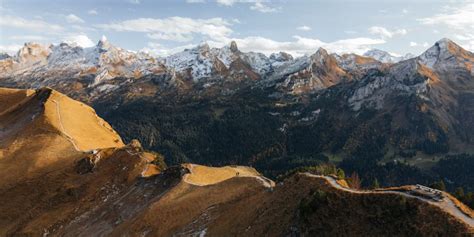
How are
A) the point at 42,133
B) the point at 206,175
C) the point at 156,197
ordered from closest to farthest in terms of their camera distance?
the point at 156,197 < the point at 206,175 < the point at 42,133

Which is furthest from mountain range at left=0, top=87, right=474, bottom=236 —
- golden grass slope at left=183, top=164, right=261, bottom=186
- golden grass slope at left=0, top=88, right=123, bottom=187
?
golden grass slope at left=0, top=88, right=123, bottom=187

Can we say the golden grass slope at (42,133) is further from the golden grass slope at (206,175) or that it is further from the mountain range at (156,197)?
the golden grass slope at (206,175)

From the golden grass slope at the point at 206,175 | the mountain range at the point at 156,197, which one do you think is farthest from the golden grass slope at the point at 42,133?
the golden grass slope at the point at 206,175

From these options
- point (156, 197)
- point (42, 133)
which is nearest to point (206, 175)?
point (156, 197)

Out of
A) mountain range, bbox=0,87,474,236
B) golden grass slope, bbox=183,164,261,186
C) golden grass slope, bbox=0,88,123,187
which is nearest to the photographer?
mountain range, bbox=0,87,474,236

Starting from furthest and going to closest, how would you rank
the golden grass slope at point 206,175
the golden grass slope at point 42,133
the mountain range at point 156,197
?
the golden grass slope at point 42,133, the golden grass slope at point 206,175, the mountain range at point 156,197

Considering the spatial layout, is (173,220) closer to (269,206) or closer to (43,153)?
(269,206)

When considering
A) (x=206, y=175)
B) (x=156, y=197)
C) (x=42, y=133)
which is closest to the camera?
(x=156, y=197)

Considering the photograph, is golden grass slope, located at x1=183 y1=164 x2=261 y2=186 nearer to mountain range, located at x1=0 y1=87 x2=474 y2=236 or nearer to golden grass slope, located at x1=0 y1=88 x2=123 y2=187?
mountain range, located at x1=0 y1=87 x2=474 y2=236

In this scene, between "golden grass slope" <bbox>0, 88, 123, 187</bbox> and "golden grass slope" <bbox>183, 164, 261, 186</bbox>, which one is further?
"golden grass slope" <bbox>0, 88, 123, 187</bbox>

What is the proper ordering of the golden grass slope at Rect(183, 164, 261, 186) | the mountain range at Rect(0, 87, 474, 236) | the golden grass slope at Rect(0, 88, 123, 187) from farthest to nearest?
the golden grass slope at Rect(0, 88, 123, 187) < the golden grass slope at Rect(183, 164, 261, 186) < the mountain range at Rect(0, 87, 474, 236)

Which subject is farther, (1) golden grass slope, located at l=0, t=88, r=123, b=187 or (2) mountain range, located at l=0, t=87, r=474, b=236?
(1) golden grass slope, located at l=0, t=88, r=123, b=187

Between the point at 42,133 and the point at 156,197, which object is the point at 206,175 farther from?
the point at 42,133
